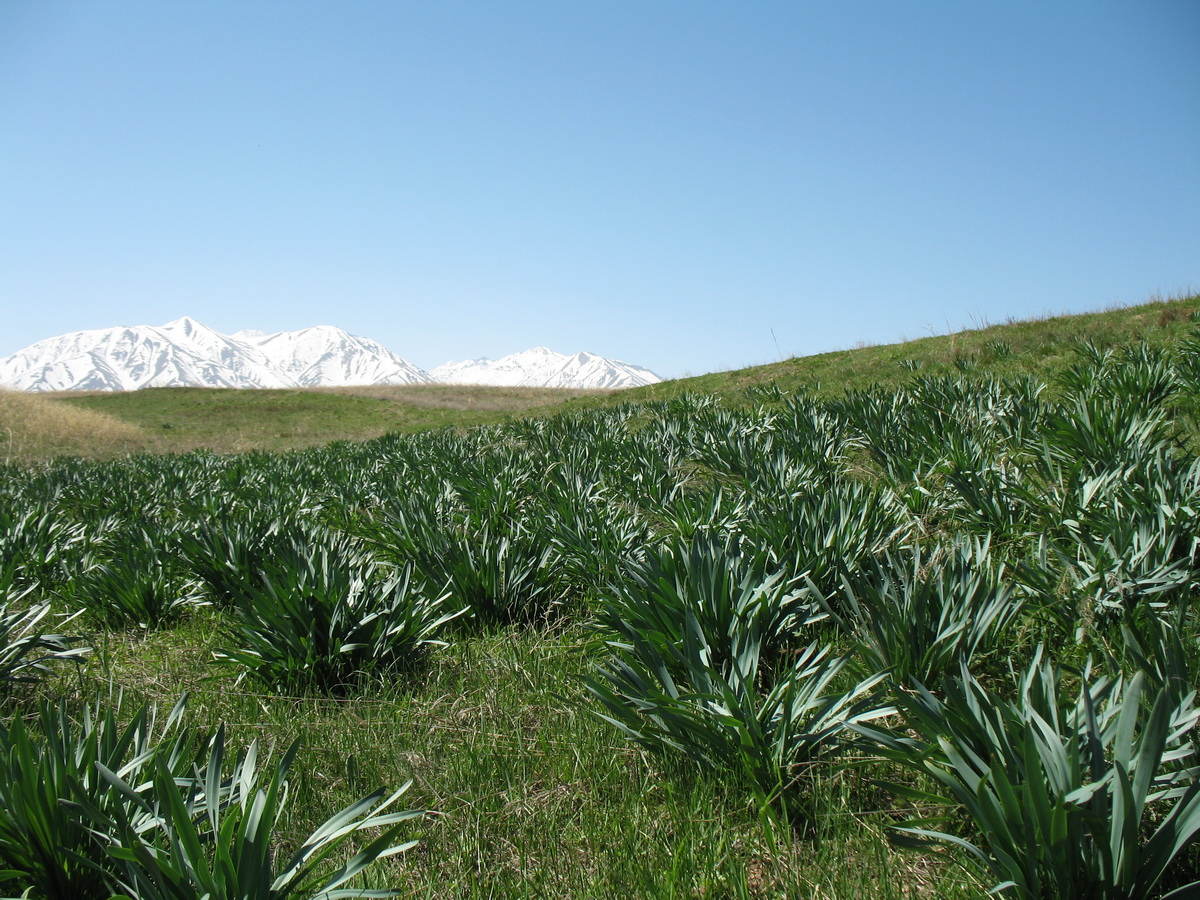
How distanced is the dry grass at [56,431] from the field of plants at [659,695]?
87.4 ft

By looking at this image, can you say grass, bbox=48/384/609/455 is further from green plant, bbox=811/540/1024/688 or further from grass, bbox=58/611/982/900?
green plant, bbox=811/540/1024/688

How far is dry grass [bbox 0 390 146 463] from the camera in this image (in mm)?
26000

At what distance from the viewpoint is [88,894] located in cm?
161

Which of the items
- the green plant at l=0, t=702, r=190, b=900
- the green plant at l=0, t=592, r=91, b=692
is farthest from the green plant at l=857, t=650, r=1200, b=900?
the green plant at l=0, t=592, r=91, b=692

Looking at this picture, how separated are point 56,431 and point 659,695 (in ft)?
117

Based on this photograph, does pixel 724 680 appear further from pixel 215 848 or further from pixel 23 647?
pixel 23 647

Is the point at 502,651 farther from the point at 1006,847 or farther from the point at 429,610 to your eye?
the point at 1006,847

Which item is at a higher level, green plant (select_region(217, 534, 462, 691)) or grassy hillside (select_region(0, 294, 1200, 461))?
grassy hillside (select_region(0, 294, 1200, 461))

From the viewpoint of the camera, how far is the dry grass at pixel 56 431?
2600 centimetres

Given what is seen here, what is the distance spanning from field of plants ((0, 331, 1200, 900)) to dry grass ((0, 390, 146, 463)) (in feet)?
87.4

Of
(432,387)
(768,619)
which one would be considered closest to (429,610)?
(768,619)

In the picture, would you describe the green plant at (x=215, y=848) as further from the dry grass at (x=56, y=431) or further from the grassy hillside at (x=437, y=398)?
the dry grass at (x=56, y=431)

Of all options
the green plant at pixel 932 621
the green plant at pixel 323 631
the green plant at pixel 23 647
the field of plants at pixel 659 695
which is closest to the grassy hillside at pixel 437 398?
the field of plants at pixel 659 695

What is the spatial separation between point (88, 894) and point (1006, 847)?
7.00 feet
